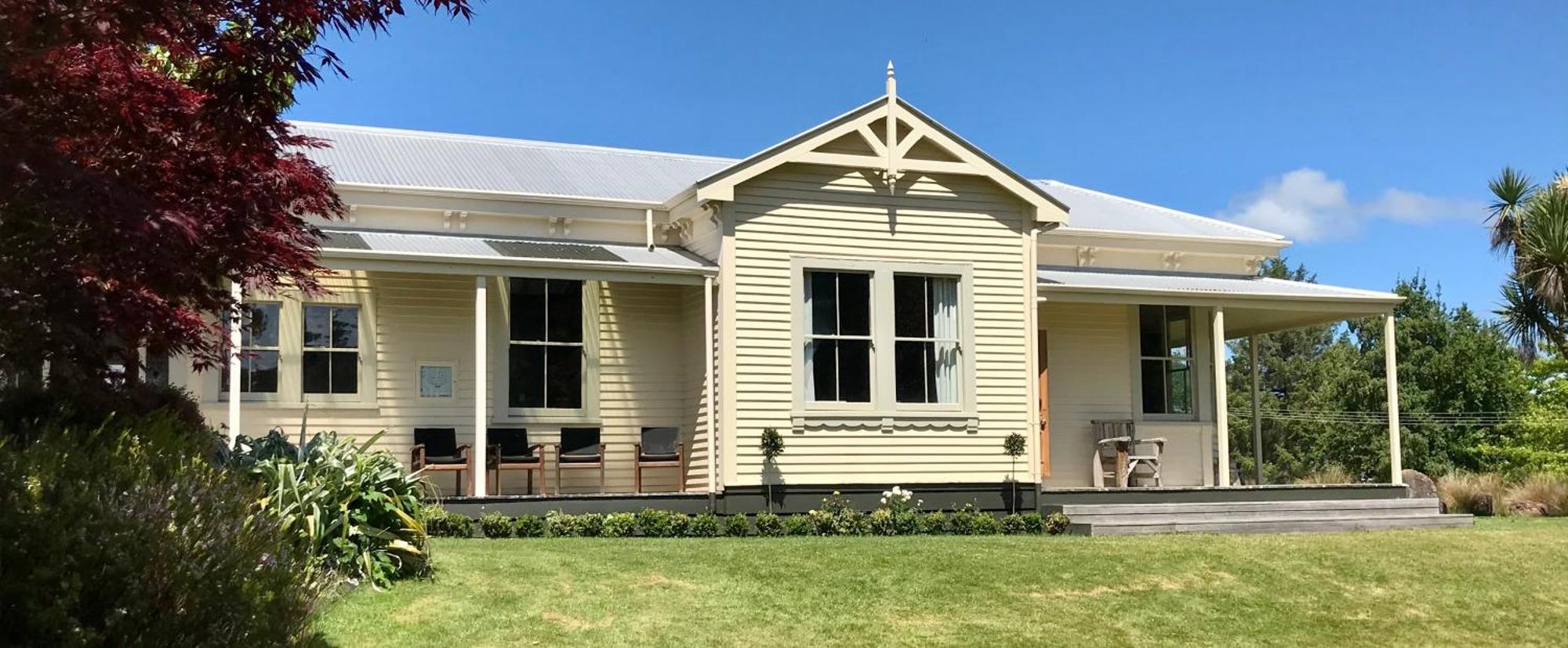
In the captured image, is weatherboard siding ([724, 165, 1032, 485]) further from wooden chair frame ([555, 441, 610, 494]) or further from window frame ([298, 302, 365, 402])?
window frame ([298, 302, 365, 402])

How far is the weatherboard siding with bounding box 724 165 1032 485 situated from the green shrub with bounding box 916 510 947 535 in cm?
82

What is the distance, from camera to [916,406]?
15.5m

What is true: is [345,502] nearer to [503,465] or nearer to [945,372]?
[503,465]

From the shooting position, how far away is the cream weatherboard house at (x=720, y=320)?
1491cm

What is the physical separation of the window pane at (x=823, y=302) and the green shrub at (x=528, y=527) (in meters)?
3.75

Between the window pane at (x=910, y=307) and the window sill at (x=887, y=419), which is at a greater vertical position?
the window pane at (x=910, y=307)

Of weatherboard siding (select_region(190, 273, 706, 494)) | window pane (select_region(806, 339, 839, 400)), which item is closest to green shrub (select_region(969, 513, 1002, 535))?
window pane (select_region(806, 339, 839, 400))

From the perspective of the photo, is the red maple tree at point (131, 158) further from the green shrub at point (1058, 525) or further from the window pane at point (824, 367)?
the green shrub at point (1058, 525)

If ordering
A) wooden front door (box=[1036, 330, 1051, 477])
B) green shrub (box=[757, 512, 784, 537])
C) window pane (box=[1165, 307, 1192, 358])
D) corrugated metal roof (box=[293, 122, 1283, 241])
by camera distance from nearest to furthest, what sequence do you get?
green shrub (box=[757, 512, 784, 537]), corrugated metal roof (box=[293, 122, 1283, 241]), wooden front door (box=[1036, 330, 1051, 477]), window pane (box=[1165, 307, 1192, 358])

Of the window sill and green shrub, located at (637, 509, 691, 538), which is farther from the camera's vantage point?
the window sill

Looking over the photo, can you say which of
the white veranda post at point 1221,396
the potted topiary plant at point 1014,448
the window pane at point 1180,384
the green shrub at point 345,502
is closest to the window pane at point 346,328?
the green shrub at point 345,502

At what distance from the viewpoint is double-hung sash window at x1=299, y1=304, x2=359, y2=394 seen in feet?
50.5

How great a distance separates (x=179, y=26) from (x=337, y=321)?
9867 mm

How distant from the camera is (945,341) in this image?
1573cm
